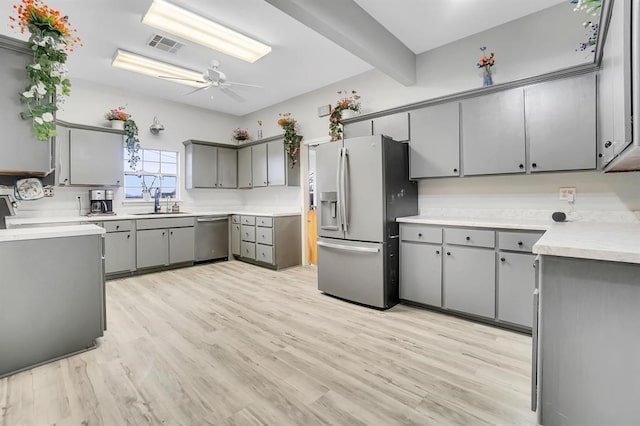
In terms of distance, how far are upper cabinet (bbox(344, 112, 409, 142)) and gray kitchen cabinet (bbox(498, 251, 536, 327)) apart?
65.6 inches

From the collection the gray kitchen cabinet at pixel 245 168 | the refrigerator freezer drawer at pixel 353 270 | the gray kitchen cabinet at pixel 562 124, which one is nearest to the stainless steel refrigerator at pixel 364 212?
the refrigerator freezer drawer at pixel 353 270

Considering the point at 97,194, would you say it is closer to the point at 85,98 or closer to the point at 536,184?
the point at 85,98

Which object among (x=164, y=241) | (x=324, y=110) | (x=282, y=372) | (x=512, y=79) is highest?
(x=324, y=110)

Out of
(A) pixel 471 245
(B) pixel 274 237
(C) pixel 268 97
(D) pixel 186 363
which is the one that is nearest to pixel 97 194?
(B) pixel 274 237

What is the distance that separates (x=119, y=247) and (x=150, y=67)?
8.54 feet

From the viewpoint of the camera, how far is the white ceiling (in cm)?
283

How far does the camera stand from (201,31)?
3.15m

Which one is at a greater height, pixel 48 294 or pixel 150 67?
pixel 150 67

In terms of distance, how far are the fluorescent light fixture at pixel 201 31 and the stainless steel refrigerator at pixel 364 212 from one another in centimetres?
146

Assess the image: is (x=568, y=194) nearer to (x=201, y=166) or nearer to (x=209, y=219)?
(x=209, y=219)

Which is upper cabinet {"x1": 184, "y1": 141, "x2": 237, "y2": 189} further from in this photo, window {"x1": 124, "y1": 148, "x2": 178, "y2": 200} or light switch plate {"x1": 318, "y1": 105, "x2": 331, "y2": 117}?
light switch plate {"x1": 318, "y1": 105, "x2": 331, "y2": 117}

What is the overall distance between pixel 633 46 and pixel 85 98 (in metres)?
6.08

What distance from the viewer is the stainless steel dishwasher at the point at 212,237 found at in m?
5.39

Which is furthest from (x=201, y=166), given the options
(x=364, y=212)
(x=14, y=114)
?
(x=364, y=212)
